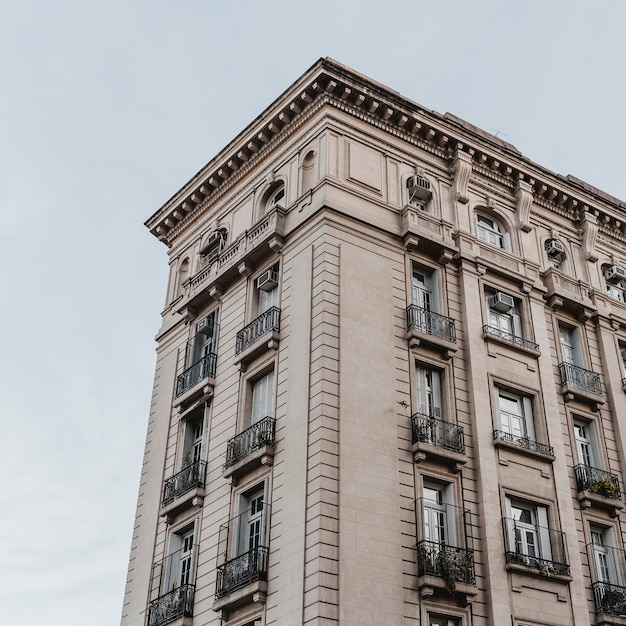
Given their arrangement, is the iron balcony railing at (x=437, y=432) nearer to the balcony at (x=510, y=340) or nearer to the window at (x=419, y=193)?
the balcony at (x=510, y=340)

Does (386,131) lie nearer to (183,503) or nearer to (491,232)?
(491,232)

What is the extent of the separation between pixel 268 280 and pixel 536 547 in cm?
1116

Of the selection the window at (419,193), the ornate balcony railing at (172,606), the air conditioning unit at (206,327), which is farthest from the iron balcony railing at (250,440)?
the window at (419,193)

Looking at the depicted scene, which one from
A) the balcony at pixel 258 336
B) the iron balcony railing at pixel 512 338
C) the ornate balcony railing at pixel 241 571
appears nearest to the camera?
the ornate balcony railing at pixel 241 571

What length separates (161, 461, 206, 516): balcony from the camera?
27.4 metres

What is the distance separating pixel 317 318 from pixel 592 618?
36.6ft

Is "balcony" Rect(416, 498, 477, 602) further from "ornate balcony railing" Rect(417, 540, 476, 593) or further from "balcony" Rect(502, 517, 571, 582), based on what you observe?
"balcony" Rect(502, 517, 571, 582)

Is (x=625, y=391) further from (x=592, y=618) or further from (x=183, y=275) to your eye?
(x=183, y=275)

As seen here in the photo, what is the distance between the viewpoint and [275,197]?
3225cm

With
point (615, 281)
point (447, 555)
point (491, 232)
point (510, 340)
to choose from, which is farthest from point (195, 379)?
point (615, 281)

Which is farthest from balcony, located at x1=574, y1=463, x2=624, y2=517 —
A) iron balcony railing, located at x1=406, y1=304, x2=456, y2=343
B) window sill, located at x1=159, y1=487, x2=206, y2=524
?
window sill, located at x1=159, y1=487, x2=206, y2=524

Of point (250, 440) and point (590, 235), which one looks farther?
point (590, 235)

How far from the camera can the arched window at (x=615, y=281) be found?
116 feet

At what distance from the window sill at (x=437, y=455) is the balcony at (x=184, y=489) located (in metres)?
6.73
